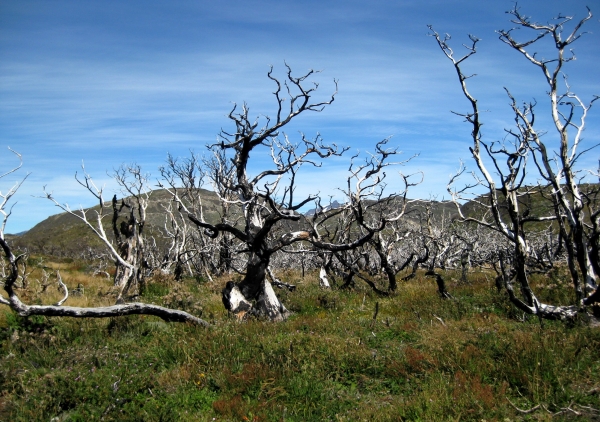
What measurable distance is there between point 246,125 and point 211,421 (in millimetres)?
8099

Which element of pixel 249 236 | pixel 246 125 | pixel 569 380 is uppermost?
pixel 246 125

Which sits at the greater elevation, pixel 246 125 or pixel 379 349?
pixel 246 125

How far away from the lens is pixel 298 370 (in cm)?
658

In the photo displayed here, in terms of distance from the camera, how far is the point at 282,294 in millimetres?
12953

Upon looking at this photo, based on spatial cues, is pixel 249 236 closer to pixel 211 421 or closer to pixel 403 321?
pixel 403 321

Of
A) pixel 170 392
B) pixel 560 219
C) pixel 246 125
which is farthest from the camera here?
pixel 246 125

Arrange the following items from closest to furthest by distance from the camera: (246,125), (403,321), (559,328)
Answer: (559,328) < (403,321) < (246,125)

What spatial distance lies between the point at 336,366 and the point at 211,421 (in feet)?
7.24

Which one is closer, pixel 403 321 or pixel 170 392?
pixel 170 392

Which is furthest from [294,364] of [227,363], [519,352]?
[519,352]

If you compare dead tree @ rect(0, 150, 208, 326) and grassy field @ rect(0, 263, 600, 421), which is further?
dead tree @ rect(0, 150, 208, 326)

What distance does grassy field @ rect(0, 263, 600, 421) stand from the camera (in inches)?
209

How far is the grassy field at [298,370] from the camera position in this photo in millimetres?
5320

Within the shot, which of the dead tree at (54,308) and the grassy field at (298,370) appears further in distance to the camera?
the dead tree at (54,308)
